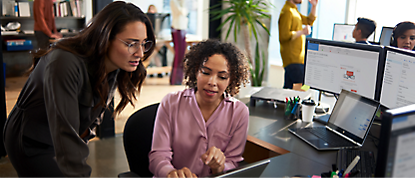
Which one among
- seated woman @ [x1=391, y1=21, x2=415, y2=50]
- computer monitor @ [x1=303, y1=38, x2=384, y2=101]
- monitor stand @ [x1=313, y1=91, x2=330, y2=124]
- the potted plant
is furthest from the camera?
the potted plant

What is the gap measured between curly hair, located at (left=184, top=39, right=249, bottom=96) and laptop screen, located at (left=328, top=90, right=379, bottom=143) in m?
0.58

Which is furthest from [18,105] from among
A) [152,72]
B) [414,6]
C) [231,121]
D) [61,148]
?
[414,6]

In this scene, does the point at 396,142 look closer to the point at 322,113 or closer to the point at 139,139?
the point at 139,139

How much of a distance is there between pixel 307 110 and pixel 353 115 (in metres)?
0.32

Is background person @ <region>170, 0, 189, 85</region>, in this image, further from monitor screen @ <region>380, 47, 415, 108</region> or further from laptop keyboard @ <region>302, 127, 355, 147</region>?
monitor screen @ <region>380, 47, 415, 108</region>

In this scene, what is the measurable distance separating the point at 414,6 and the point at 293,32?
194 cm

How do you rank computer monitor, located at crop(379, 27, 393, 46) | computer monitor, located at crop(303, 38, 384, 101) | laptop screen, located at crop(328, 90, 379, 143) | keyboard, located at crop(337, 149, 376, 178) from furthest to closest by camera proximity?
computer monitor, located at crop(379, 27, 393, 46)
computer monitor, located at crop(303, 38, 384, 101)
laptop screen, located at crop(328, 90, 379, 143)
keyboard, located at crop(337, 149, 376, 178)

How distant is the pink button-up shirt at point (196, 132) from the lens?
1.51 meters

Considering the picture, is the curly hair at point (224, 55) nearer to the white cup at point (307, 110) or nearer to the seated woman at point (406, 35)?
the white cup at point (307, 110)

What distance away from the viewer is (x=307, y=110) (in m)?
2.01

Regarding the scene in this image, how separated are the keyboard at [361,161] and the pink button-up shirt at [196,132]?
1.40 ft

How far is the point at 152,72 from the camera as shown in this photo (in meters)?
3.45

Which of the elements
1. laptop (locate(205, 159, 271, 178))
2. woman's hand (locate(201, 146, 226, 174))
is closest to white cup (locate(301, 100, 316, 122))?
woman's hand (locate(201, 146, 226, 174))

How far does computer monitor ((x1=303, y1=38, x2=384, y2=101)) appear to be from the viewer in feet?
6.34
